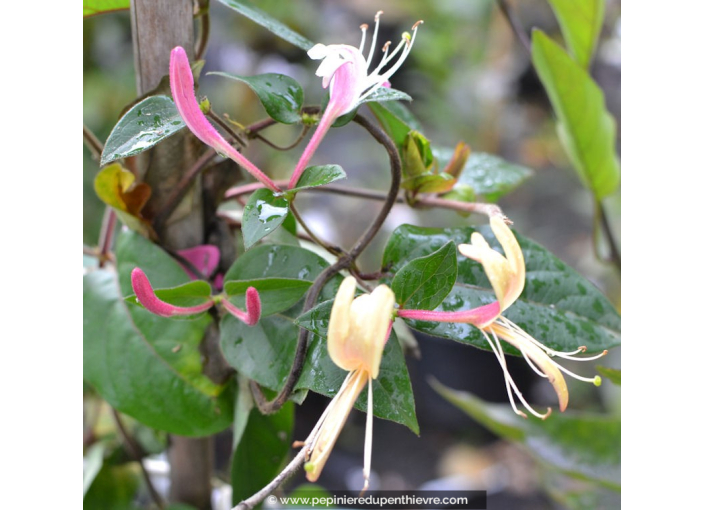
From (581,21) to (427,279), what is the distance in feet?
1.32

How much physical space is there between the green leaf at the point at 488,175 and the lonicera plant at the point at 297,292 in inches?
0.8

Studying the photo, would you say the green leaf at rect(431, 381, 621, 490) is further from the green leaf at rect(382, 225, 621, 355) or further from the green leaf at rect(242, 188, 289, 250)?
the green leaf at rect(242, 188, 289, 250)

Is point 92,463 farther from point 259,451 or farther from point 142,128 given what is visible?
point 142,128

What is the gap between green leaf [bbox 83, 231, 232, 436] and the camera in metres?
0.37

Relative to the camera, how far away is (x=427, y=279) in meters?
0.26

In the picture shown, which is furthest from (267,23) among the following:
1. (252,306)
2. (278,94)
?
(252,306)

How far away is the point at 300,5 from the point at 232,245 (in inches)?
52.3

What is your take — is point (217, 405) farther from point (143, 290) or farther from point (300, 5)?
point (300, 5)

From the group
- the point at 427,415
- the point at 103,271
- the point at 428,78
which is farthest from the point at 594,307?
the point at 428,78

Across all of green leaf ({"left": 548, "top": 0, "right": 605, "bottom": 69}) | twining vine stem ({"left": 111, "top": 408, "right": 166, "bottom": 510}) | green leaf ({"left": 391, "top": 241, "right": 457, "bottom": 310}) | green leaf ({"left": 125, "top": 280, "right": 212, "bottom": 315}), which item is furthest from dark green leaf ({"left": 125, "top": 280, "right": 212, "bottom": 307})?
green leaf ({"left": 548, "top": 0, "right": 605, "bottom": 69})

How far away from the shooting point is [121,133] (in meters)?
0.26

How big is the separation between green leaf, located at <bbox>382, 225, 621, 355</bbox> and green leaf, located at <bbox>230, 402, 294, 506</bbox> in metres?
0.13

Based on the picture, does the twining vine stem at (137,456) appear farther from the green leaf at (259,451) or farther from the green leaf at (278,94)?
the green leaf at (278,94)

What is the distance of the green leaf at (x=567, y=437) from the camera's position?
0.57 m
